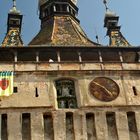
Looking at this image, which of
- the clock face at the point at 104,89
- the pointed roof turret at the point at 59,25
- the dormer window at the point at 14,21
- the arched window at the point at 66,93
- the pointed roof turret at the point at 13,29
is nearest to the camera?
the arched window at the point at 66,93

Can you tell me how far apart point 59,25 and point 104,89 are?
22.0 ft

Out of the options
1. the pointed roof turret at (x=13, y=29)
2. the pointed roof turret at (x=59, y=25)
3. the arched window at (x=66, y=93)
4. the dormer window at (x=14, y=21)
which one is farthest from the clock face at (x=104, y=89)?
the dormer window at (x=14, y=21)

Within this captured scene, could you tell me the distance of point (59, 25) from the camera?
25.9 metres

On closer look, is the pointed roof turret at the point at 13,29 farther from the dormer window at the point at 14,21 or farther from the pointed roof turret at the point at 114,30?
the pointed roof turret at the point at 114,30

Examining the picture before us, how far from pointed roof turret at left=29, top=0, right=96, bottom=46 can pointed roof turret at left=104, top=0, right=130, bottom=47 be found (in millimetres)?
1159

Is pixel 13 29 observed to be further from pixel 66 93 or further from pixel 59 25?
pixel 66 93

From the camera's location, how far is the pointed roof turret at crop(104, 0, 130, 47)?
79.6 ft

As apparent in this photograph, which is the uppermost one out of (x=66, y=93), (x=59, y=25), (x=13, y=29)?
(x=59, y=25)

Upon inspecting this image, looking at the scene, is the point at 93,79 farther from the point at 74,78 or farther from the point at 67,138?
the point at 67,138

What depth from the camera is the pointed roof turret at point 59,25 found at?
23741 mm

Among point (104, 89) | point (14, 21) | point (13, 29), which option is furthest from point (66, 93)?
point (14, 21)

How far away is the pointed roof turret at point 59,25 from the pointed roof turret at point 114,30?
1.16 meters

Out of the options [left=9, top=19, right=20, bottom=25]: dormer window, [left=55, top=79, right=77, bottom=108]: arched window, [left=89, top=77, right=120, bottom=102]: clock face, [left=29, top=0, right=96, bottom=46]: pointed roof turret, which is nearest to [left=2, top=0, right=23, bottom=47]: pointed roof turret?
[left=9, top=19, right=20, bottom=25]: dormer window

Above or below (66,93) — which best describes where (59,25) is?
above
